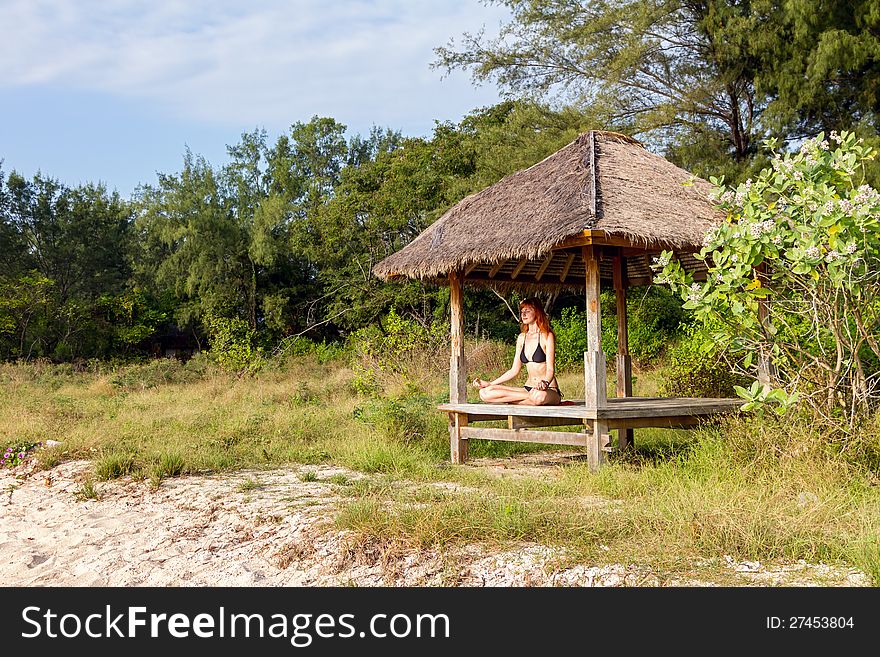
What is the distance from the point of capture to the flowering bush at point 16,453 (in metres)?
8.80

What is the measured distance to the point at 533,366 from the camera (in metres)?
8.73

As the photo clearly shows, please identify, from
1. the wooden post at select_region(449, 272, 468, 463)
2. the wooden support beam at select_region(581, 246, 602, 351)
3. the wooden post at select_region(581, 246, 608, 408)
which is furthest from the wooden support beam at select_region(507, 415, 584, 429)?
the wooden support beam at select_region(581, 246, 602, 351)

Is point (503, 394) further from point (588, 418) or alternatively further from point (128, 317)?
point (128, 317)

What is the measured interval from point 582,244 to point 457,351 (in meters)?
2.25

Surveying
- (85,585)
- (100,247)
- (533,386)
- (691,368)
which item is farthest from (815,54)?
(100,247)

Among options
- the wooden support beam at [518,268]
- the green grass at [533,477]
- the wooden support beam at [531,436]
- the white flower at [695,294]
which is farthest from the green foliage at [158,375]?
the white flower at [695,294]

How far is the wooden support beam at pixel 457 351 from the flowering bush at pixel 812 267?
9.51ft

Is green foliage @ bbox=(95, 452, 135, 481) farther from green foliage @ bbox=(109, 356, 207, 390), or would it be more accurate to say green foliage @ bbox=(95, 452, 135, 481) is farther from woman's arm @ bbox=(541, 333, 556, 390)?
green foliage @ bbox=(109, 356, 207, 390)

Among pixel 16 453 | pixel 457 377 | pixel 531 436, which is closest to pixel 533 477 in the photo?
pixel 531 436

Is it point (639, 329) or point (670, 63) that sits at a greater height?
point (670, 63)

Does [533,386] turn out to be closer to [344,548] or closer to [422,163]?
[344,548]

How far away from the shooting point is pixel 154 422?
10953 mm

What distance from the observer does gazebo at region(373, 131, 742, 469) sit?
7637mm

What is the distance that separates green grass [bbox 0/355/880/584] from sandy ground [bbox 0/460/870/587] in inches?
6.9
